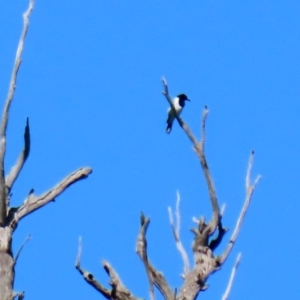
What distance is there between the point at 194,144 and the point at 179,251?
752 mm

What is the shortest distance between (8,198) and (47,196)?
1.02 ft

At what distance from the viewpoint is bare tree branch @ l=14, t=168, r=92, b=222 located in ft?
20.7

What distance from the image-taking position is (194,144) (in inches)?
256

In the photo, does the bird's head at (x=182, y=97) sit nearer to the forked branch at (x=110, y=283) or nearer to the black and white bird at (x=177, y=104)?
the black and white bird at (x=177, y=104)

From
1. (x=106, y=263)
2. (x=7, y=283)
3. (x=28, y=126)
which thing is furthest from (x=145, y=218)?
(x=28, y=126)

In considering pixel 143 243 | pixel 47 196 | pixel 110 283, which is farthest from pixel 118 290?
pixel 47 196

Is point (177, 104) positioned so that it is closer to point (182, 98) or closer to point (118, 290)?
point (182, 98)

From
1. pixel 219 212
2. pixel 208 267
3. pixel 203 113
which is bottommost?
pixel 208 267

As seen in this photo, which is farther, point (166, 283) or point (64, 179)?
point (64, 179)

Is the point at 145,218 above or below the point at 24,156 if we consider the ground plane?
below

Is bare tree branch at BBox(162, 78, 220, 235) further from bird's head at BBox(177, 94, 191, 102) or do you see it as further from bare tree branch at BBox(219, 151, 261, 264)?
bird's head at BBox(177, 94, 191, 102)

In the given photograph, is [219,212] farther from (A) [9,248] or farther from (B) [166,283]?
(A) [9,248]

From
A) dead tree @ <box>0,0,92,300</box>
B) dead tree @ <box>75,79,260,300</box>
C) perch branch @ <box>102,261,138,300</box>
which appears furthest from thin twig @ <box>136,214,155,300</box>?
dead tree @ <box>0,0,92,300</box>

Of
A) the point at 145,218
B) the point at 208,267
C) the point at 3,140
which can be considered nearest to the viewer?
the point at 145,218
